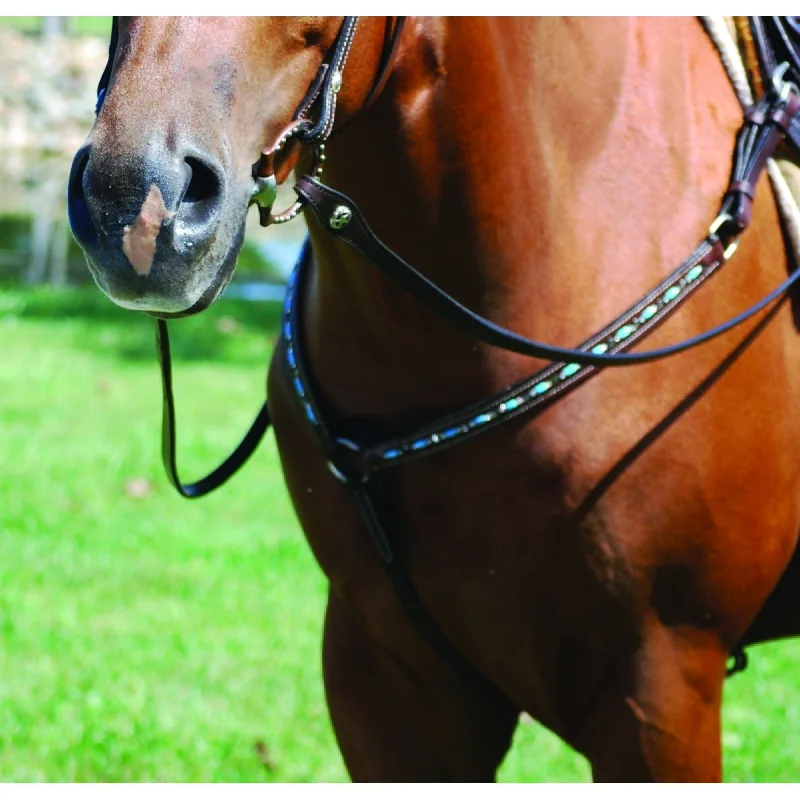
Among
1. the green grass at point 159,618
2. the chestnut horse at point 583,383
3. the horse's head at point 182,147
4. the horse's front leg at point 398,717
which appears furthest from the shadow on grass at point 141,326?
the horse's head at point 182,147

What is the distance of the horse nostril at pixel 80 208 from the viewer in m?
1.33

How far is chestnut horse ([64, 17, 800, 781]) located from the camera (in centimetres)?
169

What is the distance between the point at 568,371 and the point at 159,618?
2.71 metres

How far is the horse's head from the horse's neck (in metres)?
0.25

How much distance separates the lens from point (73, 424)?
620 cm

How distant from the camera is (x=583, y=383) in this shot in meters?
1.75

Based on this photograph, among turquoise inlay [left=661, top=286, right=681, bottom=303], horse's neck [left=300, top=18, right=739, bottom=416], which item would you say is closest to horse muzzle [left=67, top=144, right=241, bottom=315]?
horse's neck [left=300, top=18, right=739, bottom=416]

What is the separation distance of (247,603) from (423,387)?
266 cm

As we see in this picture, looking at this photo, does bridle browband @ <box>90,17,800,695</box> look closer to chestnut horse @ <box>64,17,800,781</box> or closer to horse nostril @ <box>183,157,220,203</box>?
chestnut horse @ <box>64,17,800,781</box>

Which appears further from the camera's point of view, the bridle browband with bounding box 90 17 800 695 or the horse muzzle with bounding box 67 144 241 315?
the bridle browband with bounding box 90 17 800 695

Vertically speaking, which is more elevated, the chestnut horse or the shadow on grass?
the chestnut horse

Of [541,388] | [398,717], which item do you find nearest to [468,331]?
[541,388]

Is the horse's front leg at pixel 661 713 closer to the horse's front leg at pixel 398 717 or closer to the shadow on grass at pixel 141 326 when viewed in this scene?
the horse's front leg at pixel 398 717
